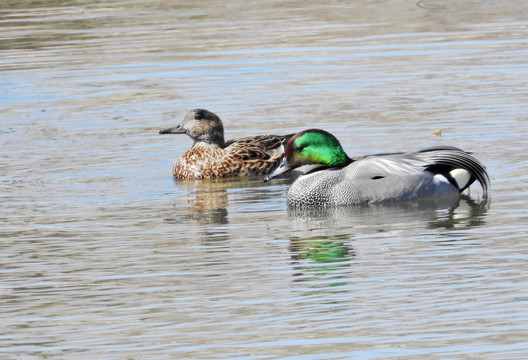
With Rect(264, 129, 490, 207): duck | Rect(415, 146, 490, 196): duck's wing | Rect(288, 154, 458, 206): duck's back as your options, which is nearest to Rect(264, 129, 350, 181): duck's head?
Rect(264, 129, 490, 207): duck

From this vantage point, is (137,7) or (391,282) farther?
(137,7)

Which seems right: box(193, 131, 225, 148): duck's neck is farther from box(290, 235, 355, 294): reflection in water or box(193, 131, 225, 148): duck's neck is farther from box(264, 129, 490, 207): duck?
box(290, 235, 355, 294): reflection in water

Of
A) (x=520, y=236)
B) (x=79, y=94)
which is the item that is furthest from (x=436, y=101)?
(x=520, y=236)

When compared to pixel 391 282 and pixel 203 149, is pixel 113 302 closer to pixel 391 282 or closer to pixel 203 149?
pixel 391 282

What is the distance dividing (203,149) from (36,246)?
4.33 metres

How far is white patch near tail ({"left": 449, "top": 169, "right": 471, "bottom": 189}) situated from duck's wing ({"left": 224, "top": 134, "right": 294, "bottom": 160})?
8.52 ft

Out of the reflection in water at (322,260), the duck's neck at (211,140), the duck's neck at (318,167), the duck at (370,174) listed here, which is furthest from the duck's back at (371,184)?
the duck's neck at (211,140)

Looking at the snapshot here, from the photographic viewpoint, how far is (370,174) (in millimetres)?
11688

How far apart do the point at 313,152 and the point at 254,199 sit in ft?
2.37

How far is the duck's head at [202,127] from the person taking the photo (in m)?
14.7

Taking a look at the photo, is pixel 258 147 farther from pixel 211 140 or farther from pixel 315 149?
pixel 315 149

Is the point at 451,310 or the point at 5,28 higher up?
the point at 5,28

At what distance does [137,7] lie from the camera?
26281 mm

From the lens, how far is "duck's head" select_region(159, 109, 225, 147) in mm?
14656
